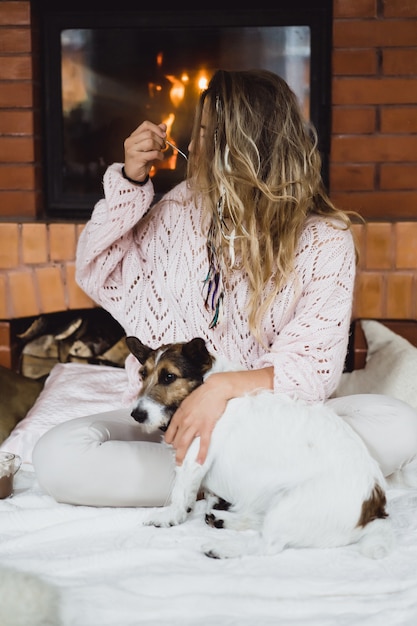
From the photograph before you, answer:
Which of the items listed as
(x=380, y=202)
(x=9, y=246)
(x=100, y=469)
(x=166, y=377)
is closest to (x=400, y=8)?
(x=380, y=202)

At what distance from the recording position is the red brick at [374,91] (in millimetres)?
2217

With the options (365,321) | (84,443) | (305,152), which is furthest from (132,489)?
(365,321)

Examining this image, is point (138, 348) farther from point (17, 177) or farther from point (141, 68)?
point (141, 68)

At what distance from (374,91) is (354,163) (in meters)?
0.21

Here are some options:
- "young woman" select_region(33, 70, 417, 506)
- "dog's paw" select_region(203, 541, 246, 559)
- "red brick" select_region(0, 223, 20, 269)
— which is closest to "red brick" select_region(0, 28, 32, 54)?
"red brick" select_region(0, 223, 20, 269)

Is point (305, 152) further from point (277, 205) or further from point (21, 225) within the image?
point (21, 225)

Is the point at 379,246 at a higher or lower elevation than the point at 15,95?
lower

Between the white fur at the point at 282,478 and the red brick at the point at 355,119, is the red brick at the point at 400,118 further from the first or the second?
the white fur at the point at 282,478

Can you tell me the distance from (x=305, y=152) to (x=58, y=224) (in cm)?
91

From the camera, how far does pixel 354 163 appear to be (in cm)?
226

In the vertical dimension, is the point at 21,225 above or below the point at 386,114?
below

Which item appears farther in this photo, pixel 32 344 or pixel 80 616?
pixel 32 344

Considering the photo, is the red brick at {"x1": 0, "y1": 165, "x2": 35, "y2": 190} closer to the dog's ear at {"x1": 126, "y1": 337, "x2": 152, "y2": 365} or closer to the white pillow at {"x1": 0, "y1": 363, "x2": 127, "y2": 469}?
the white pillow at {"x1": 0, "y1": 363, "x2": 127, "y2": 469}

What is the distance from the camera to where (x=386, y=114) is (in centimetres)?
223
